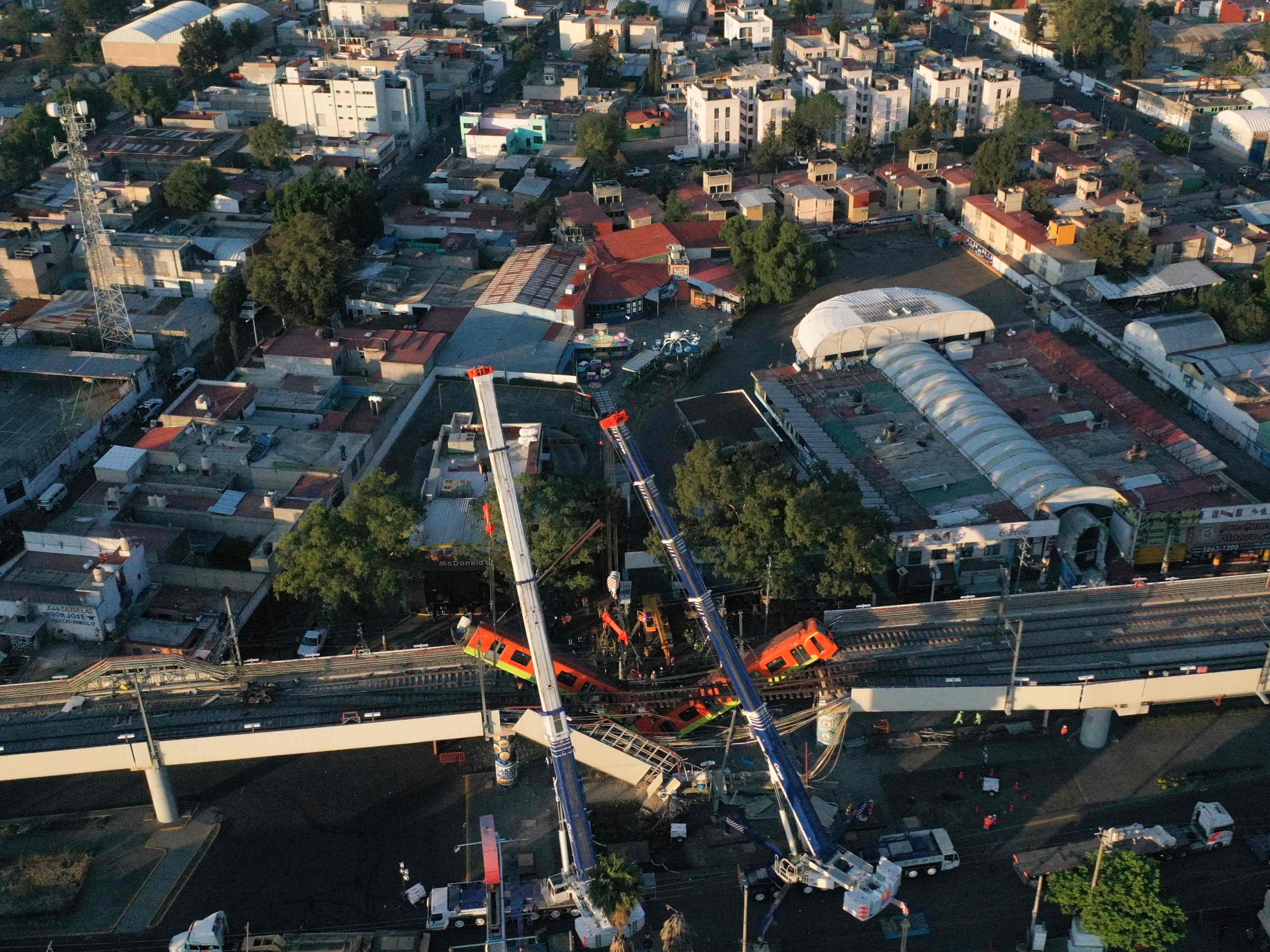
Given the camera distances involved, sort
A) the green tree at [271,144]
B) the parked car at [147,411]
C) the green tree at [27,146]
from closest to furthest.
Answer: the parked car at [147,411] → the green tree at [271,144] → the green tree at [27,146]

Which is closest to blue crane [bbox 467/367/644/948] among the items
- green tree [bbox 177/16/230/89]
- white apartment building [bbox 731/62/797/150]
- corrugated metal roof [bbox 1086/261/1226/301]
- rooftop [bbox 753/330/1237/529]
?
rooftop [bbox 753/330/1237/529]

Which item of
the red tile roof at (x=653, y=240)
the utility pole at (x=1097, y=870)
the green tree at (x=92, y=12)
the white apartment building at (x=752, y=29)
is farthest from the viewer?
the white apartment building at (x=752, y=29)

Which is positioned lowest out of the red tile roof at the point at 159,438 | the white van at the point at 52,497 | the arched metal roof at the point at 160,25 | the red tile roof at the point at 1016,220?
the white van at the point at 52,497

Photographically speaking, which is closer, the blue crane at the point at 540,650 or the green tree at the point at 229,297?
the blue crane at the point at 540,650

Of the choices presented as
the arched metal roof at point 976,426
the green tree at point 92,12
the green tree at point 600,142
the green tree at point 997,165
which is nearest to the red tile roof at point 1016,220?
the green tree at point 997,165

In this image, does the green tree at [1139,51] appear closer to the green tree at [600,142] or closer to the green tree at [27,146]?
the green tree at [600,142]

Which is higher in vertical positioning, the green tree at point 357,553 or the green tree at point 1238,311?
the green tree at point 357,553

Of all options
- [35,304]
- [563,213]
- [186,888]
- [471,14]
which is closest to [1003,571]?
[186,888]
